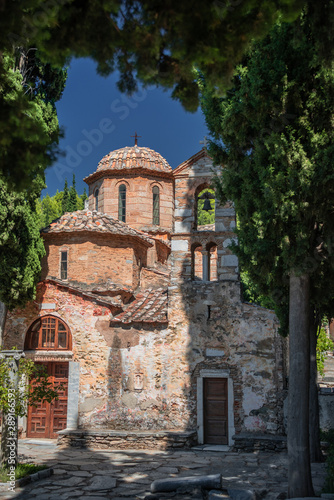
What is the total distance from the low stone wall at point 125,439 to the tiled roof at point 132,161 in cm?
1085

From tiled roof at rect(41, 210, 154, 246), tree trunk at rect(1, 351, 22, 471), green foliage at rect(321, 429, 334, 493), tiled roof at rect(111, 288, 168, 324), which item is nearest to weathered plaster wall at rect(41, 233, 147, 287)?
tiled roof at rect(41, 210, 154, 246)

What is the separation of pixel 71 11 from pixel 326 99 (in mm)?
4399

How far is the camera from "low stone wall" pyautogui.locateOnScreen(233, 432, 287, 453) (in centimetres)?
1140

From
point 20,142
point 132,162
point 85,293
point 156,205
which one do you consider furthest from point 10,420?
point 132,162

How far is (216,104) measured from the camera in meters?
8.58

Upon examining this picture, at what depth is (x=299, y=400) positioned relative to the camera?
6961 mm

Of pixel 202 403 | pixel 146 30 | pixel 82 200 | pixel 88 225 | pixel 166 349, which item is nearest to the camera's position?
pixel 146 30

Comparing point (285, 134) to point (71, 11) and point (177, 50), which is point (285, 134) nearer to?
point (177, 50)

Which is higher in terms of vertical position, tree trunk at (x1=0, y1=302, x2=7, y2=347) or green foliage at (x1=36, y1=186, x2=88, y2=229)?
green foliage at (x1=36, y1=186, x2=88, y2=229)

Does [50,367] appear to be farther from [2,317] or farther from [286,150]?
[286,150]

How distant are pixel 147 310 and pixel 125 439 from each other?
3.44 meters

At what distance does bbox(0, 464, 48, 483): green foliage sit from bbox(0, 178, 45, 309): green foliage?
171 inches

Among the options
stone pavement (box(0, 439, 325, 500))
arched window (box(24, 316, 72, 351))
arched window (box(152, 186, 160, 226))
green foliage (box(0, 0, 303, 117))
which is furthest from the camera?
arched window (box(152, 186, 160, 226))

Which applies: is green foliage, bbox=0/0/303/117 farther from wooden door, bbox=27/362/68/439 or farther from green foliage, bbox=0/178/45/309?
wooden door, bbox=27/362/68/439
